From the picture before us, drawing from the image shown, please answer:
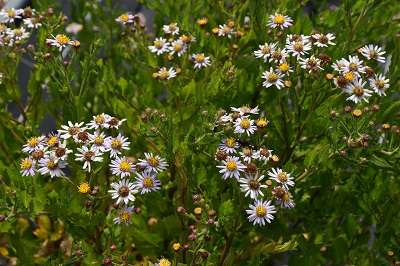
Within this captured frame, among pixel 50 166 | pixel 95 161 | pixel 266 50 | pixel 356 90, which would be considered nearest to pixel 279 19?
pixel 266 50

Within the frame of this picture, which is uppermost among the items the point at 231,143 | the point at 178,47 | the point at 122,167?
the point at 178,47

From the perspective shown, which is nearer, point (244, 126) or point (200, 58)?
point (244, 126)

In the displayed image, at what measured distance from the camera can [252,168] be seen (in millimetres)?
1439

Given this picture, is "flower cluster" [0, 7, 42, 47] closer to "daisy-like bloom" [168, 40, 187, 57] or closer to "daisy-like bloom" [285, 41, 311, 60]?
"daisy-like bloom" [168, 40, 187, 57]

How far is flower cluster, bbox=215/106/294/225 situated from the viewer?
A: 1.43 meters

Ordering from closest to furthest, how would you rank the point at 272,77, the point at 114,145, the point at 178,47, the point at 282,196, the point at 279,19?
the point at 282,196
the point at 114,145
the point at 272,77
the point at 279,19
the point at 178,47

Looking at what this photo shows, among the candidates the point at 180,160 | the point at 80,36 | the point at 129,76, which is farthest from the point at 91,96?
the point at 180,160

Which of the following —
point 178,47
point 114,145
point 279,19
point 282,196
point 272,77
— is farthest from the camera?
point 178,47

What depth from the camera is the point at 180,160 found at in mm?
1461

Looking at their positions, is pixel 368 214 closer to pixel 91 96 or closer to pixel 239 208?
pixel 239 208

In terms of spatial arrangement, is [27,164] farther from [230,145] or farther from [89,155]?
[230,145]

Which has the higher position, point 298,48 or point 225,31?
point 225,31

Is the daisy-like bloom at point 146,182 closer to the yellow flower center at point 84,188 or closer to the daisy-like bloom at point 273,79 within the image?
the yellow flower center at point 84,188

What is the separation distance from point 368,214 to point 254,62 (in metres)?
0.69
